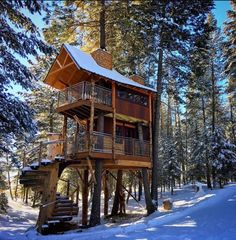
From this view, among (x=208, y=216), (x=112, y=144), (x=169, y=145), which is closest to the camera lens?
(x=208, y=216)

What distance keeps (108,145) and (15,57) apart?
8.08 meters

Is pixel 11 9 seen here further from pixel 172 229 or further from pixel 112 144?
pixel 172 229

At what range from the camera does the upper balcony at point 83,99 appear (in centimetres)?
1664

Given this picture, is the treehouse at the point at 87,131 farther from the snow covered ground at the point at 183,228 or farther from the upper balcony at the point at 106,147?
the snow covered ground at the point at 183,228

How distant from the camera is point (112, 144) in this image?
55.7 ft

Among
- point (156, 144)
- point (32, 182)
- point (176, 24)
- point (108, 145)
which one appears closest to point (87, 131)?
point (108, 145)

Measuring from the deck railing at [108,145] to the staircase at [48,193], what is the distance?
4.20ft

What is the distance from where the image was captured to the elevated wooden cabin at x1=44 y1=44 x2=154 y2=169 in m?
16.3

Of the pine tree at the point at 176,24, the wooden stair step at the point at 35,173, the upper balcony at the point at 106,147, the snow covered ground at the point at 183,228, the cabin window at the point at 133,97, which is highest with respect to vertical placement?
the pine tree at the point at 176,24

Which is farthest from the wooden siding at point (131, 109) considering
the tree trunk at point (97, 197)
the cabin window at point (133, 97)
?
the tree trunk at point (97, 197)

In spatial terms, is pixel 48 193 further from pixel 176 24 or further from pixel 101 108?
pixel 176 24

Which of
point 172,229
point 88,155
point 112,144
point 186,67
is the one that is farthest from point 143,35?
point 172,229

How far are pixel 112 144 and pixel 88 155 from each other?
1984mm

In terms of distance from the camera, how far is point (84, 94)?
16734mm
